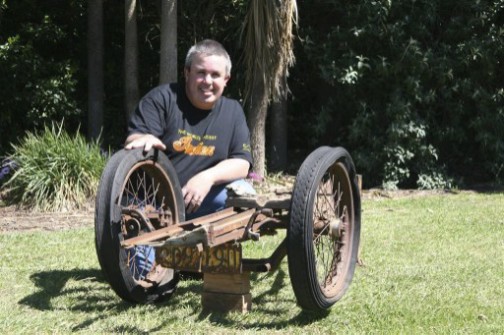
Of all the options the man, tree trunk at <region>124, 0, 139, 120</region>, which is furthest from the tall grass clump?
the man

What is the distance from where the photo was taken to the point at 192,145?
4777 millimetres

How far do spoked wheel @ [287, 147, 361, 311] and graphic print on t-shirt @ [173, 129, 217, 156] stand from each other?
776 millimetres

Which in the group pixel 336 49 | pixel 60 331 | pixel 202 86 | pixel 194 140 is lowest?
pixel 60 331

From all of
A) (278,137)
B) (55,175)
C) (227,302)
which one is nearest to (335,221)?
(227,302)

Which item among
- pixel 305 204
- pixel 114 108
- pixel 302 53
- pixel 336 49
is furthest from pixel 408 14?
pixel 305 204

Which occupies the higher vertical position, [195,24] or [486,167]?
[195,24]

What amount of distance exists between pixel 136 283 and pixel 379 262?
1979 millimetres

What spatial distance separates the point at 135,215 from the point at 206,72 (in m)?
1.02

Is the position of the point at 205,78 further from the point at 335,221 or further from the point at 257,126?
the point at 257,126

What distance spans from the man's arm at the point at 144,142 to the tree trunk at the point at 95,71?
587 centimetres

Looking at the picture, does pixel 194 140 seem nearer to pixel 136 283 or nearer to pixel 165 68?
pixel 136 283

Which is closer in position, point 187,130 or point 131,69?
point 187,130

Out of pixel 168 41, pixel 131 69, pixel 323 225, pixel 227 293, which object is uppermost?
pixel 168 41

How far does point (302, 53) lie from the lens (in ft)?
37.4
